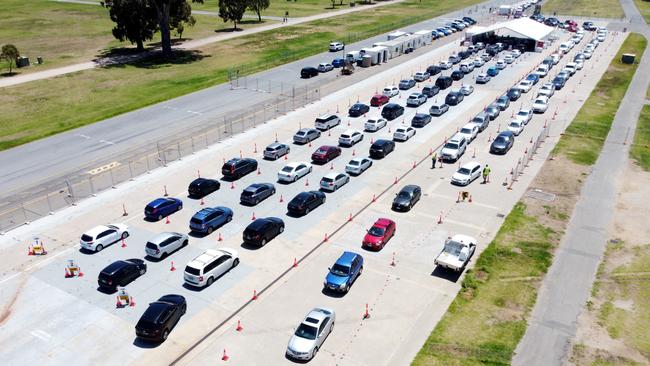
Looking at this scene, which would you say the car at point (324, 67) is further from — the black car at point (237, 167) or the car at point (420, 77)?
the black car at point (237, 167)

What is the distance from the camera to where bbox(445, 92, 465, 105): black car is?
72438 mm

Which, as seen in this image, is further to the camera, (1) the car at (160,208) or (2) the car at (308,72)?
(2) the car at (308,72)

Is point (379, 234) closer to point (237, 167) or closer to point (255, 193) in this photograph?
point (255, 193)

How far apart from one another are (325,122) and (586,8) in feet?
498

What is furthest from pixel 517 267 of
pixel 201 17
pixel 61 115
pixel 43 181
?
pixel 201 17

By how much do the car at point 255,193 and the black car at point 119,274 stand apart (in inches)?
478

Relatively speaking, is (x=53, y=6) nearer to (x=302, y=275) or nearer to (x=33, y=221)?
(x=33, y=221)

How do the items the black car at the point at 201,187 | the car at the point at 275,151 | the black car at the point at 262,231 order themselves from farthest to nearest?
the car at the point at 275,151 → the black car at the point at 201,187 → the black car at the point at 262,231

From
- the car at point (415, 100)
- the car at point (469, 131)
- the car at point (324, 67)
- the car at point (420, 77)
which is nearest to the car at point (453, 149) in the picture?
the car at point (469, 131)

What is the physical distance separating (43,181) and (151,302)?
25371mm

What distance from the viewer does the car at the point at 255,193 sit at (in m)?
44.5

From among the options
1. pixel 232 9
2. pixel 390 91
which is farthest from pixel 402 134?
pixel 232 9

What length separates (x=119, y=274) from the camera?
108 feet

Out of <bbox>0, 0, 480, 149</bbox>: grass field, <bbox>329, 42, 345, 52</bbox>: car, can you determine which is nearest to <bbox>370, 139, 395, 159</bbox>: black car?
<bbox>0, 0, 480, 149</bbox>: grass field
